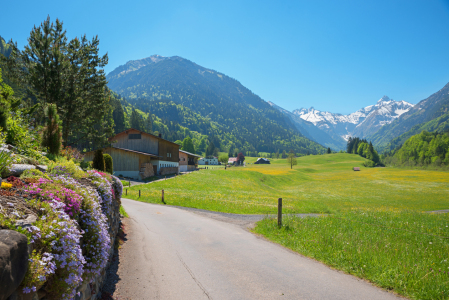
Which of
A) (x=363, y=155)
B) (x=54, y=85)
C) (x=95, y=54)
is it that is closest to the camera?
(x=54, y=85)

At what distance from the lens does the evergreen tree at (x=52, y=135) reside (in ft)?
37.1

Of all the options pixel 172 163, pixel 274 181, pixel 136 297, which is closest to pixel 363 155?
pixel 274 181

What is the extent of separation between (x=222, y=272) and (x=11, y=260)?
6469 mm

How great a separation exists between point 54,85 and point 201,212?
18816 mm

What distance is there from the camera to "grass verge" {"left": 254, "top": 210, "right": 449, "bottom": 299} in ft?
22.5

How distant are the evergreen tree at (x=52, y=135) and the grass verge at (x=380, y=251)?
11.5m

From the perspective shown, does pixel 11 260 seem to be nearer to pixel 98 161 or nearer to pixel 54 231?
pixel 54 231

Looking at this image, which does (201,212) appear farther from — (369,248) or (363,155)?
(363,155)

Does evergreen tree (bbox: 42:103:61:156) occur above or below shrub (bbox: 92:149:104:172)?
above

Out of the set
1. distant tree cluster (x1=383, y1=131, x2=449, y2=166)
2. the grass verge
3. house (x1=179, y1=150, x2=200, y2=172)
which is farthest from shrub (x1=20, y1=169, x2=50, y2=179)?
distant tree cluster (x1=383, y1=131, x2=449, y2=166)

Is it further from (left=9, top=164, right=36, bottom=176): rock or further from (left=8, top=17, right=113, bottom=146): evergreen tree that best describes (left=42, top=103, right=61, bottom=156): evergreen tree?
(left=8, top=17, right=113, bottom=146): evergreen tree

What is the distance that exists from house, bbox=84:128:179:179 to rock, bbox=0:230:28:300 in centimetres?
4170

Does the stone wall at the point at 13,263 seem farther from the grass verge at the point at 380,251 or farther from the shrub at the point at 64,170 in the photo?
the grass verge at the point at 380,251

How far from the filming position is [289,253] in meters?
9.84
